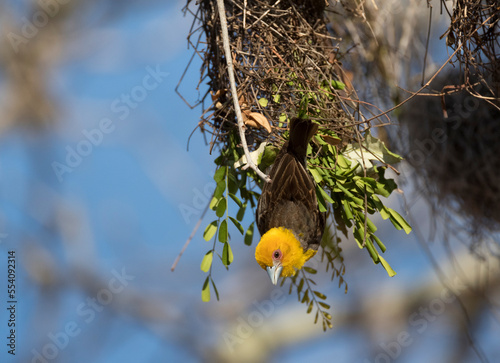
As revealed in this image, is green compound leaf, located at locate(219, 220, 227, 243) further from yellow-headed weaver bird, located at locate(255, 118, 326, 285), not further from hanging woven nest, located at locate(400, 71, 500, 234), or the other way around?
hanging woven nest, located at locate(400, 71, 500, 234)

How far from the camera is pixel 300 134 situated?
1533 millimetres

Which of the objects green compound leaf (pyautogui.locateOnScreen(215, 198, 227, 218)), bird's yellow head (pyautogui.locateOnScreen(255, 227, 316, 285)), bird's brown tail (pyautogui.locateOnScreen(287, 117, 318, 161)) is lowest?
bird's yellow head (pyautogui.locateOnScreen(255, 227, 316, 285))

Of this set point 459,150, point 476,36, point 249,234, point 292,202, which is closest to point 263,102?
point 292,202

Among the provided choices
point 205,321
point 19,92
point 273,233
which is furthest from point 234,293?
point 273,233

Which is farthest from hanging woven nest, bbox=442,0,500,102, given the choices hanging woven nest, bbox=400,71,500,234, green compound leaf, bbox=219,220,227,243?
green compound leaf, bbox=219,220,227,243

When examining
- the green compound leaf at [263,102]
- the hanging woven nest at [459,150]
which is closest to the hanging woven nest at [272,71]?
the green compound leaf at [263,102]

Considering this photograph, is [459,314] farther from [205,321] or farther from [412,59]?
[412,59]

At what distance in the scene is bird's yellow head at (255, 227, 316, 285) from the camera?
1582 millimetres

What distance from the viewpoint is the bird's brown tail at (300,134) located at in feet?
5.00

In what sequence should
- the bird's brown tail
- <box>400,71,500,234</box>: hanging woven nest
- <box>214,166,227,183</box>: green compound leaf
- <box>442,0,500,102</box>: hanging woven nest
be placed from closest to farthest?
the bird's brown tail, <box>214,166,227,183</box>: green compound leaf, <box>442,0,500,102</box>: hanging woven nest, <box>400,71,500,234</box>: hanging woven nest

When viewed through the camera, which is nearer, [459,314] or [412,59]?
[412,59]

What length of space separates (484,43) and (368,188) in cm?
67

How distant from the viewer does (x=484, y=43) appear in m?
1.85

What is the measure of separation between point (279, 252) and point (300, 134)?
324mm
